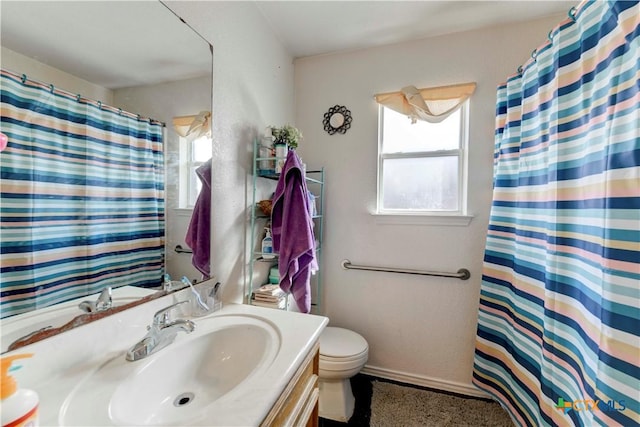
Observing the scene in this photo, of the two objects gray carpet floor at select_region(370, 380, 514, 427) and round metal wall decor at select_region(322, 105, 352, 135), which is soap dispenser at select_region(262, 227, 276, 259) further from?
gray carpet floor at select_region(370, 380, 514, 427)

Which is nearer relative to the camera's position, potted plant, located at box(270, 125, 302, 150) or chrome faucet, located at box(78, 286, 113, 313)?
chrome faucet, located at box(78, 286, 113, 313)

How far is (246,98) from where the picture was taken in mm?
1446

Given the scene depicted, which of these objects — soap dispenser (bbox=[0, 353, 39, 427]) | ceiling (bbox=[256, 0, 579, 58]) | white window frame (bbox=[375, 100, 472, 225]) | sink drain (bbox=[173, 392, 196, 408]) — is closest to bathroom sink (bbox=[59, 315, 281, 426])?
sink drain (bbox=[173, 392, 196, 408])

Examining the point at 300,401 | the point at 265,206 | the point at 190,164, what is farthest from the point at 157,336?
the point at 265,206

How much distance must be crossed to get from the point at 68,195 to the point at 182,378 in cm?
63

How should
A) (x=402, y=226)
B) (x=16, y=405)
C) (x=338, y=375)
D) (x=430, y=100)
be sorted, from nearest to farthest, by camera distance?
1. (x=16, y=405)
2. (x=338, y=375)
3. (x=430, y=100)
4. (x=402, y=226)

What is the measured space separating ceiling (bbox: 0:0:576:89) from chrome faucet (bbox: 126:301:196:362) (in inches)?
29.4

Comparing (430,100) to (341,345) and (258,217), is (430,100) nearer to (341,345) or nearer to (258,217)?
(258,217)

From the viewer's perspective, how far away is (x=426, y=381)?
181 cm

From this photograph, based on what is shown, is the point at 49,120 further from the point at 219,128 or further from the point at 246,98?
the point at 246,98

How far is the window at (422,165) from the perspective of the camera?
1.77m

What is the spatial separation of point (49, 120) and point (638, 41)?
67.0 inches

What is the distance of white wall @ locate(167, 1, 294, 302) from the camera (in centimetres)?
121

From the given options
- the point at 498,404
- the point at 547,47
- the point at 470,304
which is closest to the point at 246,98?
the point at 547,47
